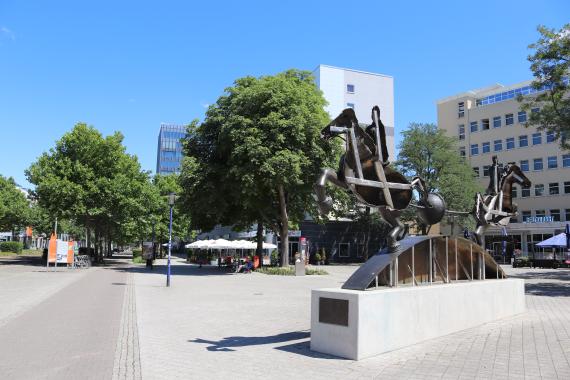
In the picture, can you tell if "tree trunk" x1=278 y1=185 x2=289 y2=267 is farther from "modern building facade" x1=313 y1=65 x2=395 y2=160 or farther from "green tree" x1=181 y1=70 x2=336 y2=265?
"modern building facade" x1=313 y1=65 x2=395 y2=160

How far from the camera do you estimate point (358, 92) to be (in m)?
74.6

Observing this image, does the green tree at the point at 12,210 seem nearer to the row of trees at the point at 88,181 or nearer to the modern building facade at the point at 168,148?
the row of trees at the point at 88,181

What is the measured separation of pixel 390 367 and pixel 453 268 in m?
5.01

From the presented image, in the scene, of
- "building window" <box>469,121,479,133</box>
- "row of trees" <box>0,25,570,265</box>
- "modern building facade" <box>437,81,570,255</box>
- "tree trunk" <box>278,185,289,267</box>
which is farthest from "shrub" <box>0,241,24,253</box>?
"building window" <box>469,121,479,133</box>

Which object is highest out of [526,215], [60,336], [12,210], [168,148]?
[168,148]

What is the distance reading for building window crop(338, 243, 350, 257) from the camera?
189 ft

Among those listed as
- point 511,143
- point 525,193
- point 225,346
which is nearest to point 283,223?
point 225,346

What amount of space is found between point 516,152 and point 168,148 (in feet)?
376

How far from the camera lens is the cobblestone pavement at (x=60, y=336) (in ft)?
23.8

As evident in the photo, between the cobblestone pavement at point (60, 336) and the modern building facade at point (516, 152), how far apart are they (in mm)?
51977

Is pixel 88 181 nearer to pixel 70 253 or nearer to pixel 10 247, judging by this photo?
pixel 70 253

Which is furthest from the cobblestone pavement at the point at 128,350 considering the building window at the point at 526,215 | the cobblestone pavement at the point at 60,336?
the building window at the point at 526,215

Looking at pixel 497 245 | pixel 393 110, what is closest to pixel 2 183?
pixel 393 110

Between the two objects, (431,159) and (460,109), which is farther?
(460,109)
